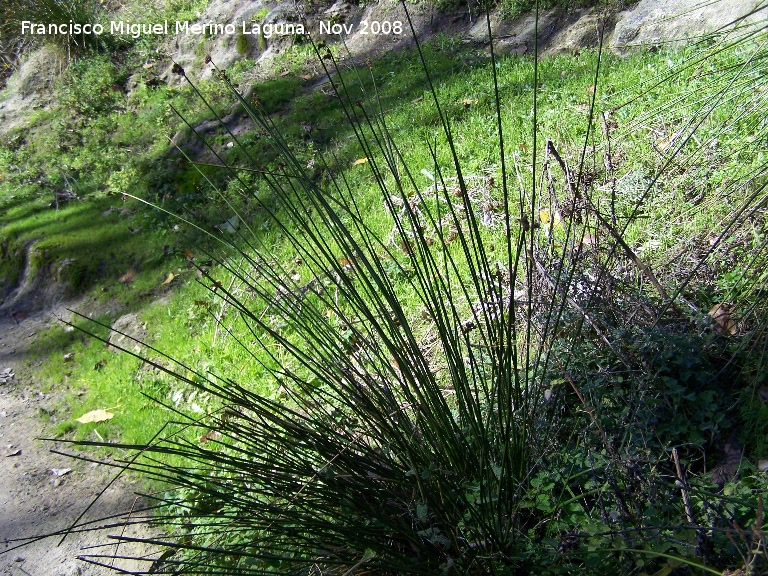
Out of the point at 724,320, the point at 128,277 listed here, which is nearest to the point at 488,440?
the point at 724,320

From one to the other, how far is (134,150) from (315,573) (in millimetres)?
7016

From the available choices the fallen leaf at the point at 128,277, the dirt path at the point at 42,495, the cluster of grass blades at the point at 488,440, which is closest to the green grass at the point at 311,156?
the fallen leaf at the point at 128,277

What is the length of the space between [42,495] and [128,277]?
2.39 metres

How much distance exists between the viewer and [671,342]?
2.28 m

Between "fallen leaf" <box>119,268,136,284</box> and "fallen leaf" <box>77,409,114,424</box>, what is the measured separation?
1741mm

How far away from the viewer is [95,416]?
4383mm

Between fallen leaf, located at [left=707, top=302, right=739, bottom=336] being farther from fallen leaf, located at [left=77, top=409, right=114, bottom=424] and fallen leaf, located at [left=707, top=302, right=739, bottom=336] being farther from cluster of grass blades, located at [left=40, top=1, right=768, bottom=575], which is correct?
fallen leaf, located at [left=77, top=409, right=114, bottom=424]

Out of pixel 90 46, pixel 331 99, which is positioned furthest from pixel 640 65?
pixel 90 46

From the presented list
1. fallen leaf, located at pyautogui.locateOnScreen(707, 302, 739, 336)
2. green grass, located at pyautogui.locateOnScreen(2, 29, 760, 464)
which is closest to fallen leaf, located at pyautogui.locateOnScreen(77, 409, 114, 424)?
green grass, located at pyautogui.locateOnScreen(2, 29, 760, 464)

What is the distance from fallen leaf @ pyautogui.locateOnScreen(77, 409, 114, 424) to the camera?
434 centimetres

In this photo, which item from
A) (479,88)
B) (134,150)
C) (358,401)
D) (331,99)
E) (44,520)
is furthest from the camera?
(134,150)

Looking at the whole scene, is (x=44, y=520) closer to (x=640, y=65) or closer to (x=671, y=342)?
(x=671, y=342)

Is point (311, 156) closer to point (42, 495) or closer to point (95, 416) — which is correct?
point (95, 416)

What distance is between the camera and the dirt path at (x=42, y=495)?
11.0ft
